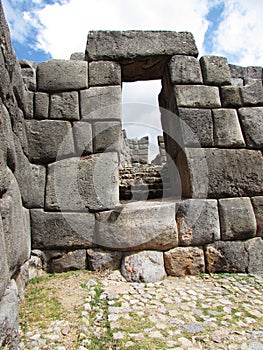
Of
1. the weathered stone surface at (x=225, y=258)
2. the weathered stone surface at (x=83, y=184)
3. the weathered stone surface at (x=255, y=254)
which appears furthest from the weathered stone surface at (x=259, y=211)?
the weathered stone surface at (x=83, y=184)

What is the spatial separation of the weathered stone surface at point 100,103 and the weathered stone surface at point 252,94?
6.03 ft

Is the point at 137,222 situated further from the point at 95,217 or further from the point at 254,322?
the point at 254,322

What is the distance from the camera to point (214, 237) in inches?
126

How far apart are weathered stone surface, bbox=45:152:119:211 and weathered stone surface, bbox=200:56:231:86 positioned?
6.11 ft

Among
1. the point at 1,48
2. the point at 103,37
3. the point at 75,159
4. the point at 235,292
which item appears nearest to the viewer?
the point at 1,48

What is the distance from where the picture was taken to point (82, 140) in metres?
3.30

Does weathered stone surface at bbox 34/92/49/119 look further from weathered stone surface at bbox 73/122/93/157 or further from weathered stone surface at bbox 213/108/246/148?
weathered stone surface at bbox 213/108/246/148

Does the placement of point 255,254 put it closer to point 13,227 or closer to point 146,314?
point 146,314

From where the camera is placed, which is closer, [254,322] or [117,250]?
[254,322]

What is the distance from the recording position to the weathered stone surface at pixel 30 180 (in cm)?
274

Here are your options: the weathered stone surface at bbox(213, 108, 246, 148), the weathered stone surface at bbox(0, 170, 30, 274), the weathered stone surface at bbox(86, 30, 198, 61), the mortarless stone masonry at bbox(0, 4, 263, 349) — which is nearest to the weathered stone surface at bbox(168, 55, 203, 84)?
the mortarless stone masonry at bbox(0, 4, 263, 349)

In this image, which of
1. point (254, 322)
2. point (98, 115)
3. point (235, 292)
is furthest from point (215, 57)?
point (254, 322)

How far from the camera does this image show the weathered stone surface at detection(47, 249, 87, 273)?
3058 mm

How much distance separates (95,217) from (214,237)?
1.52 metres
